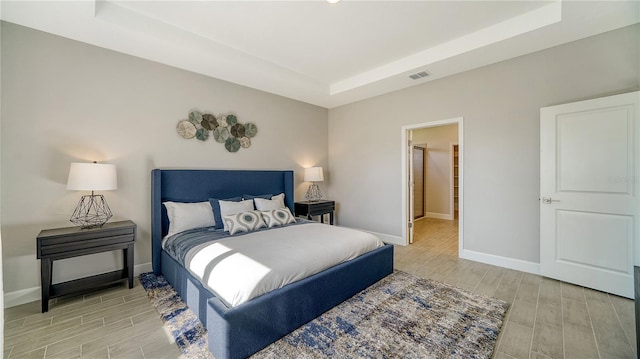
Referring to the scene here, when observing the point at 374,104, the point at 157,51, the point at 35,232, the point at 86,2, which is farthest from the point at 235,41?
the point at 35,232

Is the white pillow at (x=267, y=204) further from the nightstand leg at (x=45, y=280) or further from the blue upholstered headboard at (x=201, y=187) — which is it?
the nightstand leg at (x=45, y=280)

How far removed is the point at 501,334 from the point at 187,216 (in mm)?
3382

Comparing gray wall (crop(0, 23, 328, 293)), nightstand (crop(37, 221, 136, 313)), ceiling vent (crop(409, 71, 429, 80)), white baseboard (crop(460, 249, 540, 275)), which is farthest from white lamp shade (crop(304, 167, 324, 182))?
nightstand (crop(37, 221, 136, 313))

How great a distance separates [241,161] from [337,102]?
2.22 metres

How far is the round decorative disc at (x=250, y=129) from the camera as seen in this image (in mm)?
4324

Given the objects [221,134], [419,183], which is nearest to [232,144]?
[221,134]

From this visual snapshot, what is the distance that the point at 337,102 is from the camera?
5.26 m

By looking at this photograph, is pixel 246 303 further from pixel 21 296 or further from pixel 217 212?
pixel 21 296

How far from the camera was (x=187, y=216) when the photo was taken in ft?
10.9

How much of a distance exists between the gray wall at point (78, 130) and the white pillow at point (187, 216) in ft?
1.27

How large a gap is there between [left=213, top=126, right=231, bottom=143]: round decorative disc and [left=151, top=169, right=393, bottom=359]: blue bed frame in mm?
484

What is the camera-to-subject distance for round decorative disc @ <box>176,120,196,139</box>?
362 cm

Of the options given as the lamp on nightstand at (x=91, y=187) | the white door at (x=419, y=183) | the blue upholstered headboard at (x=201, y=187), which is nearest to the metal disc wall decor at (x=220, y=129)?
the blue upholstered headboard at (x=201, y=187)

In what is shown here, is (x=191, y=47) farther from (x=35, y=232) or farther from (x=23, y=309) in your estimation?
(x=23, y=309)
